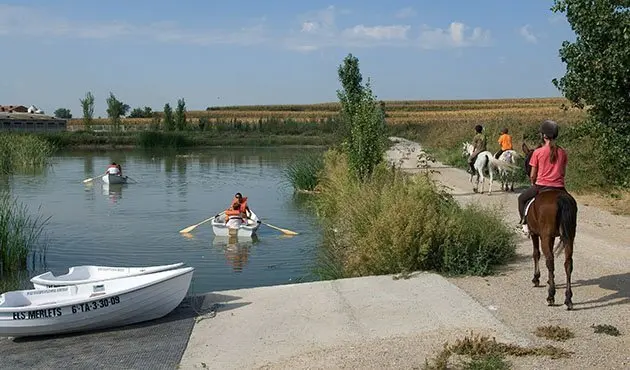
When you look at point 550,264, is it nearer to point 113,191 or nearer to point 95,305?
point 95,305

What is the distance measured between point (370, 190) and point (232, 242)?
711 cm

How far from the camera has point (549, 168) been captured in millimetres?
9500

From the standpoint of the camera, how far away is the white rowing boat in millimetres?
9312

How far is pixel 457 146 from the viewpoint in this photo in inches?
1797

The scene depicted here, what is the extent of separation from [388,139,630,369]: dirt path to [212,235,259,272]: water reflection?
262 inches

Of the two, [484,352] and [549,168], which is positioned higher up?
[549,168]

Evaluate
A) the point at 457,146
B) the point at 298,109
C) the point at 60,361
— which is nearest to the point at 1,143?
the point at 457,146

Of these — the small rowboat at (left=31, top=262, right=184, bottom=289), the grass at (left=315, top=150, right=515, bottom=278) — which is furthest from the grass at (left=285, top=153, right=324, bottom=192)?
the small rowboat at (left=31, top=262, right=184, bottom=289)

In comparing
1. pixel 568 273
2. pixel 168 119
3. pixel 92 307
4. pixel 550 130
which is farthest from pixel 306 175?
pixel 168 119

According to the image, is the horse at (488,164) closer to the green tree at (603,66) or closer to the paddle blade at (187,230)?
the green tree at (603,66)

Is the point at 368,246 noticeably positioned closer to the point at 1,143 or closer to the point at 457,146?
the point at 457,146

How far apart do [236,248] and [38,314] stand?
1002cm

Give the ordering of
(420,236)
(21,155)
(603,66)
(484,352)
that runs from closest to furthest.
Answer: (484,352) → (420,236) → (603,66) → (21,155)

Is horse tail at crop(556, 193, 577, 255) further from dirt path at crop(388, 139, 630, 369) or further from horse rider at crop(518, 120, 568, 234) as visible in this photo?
dirt path at crop(388, 139, 630, 369)
